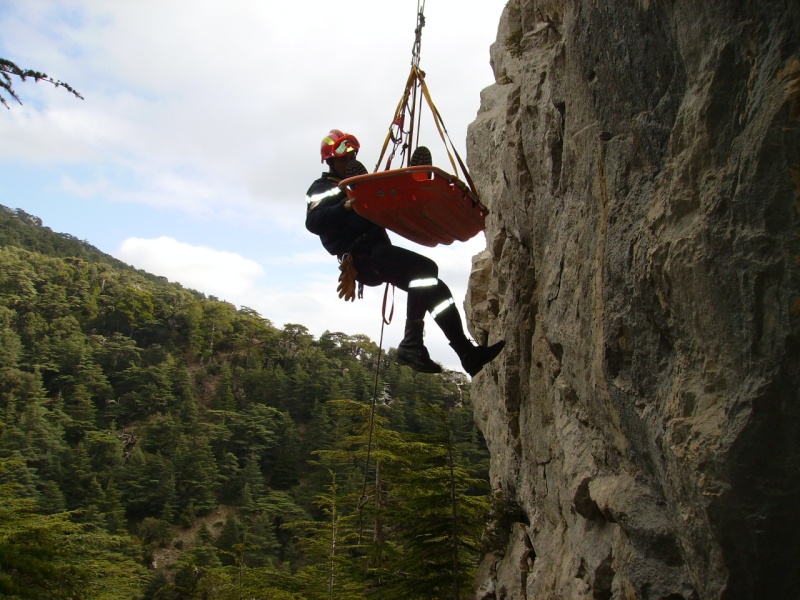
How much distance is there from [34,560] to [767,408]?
5.45 m

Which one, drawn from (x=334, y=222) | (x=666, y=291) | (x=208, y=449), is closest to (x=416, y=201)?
(x=334, y=222)

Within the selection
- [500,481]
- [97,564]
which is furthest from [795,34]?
[97,564]

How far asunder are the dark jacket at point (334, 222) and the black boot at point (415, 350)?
0.70m

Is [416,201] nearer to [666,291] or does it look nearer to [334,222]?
[334,222]

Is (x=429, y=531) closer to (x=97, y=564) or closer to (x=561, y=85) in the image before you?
(x=97, y=564)

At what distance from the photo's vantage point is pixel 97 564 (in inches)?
376

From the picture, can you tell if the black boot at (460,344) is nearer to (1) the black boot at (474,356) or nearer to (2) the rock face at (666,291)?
(1) the black boot at (474,356)

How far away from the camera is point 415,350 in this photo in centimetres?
479

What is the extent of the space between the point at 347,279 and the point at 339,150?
1014 mm

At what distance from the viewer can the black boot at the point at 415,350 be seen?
4762mm

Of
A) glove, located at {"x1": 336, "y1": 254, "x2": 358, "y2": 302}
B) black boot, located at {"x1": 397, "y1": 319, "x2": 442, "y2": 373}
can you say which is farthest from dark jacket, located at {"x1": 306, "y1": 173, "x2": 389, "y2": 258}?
black boot, located at {"x1": 397, "y1": 319, "x2": 442, "y2": 373}

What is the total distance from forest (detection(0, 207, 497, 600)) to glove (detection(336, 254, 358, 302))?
10.4 feet

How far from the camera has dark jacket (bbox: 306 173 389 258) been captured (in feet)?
15.5

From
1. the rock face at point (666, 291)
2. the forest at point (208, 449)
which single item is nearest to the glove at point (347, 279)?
the rock face at point (666, 291)
